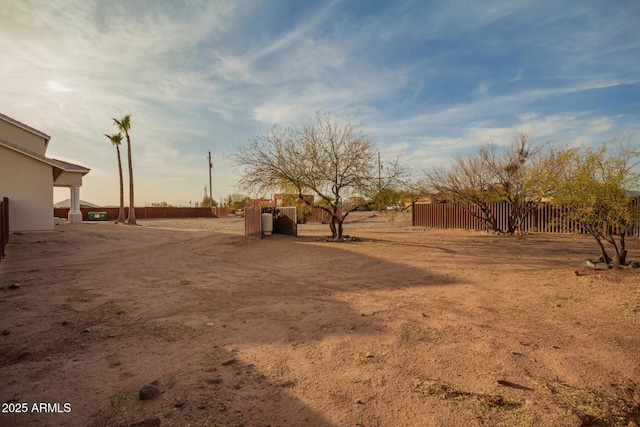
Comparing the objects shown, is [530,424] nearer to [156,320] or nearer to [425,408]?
[425,408]

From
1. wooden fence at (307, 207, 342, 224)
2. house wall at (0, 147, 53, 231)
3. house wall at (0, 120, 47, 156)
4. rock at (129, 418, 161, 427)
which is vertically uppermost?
house wall at (0, 120, 47, 156)

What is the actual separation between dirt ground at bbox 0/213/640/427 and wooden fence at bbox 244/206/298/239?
7876 mm

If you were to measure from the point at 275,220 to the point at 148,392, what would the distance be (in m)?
14.9

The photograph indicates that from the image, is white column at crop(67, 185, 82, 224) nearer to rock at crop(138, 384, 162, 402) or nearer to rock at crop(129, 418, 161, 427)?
rock at crop(138, 384, 162, 402)

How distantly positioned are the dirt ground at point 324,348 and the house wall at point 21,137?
50.5 feet

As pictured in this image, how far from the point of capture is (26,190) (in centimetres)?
1606

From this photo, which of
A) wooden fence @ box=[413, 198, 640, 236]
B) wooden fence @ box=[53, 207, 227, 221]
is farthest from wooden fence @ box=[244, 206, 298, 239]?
wooden fence @ box=[53, 207, 227, 221]

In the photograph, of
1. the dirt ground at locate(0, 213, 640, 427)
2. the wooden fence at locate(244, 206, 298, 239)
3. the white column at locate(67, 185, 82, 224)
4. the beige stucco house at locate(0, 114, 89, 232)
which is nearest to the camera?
the dirt ground at locate(0, 213, 640, 427)

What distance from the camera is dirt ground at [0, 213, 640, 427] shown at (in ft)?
9.54

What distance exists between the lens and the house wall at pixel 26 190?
1559 centimetres

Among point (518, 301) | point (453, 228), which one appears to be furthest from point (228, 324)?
point (453, 228)

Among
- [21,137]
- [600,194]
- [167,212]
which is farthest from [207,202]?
[600,194]

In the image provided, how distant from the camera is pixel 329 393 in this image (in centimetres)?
315

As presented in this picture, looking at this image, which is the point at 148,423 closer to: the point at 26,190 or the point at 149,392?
the point at 149,392
